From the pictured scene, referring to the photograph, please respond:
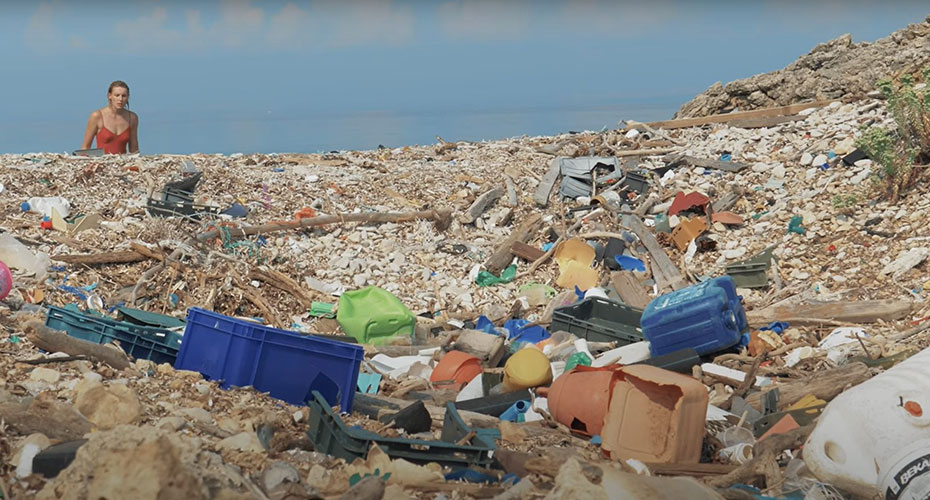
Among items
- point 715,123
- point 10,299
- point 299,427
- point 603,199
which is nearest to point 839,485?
point 299,427

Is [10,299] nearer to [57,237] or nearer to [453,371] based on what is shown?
[57,237]

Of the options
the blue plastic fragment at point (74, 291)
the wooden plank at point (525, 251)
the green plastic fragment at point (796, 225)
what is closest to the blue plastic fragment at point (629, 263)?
the wooden plank at point (525, 251)

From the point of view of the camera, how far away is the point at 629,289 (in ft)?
26.6

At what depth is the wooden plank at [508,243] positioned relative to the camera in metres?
9.02

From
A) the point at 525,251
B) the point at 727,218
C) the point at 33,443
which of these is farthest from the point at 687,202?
the point at 33,443

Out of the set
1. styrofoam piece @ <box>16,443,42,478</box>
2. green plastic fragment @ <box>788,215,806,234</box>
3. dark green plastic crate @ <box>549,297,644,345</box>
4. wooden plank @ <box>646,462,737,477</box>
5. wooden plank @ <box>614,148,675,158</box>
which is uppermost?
wooden plank @ <box>614,148,675,158</box>

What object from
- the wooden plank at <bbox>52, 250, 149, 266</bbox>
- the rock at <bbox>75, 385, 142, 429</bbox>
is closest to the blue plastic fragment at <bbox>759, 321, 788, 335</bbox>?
the rock at <bbox>75, 385, 142, 429</bbox>

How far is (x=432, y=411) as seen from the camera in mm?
4730

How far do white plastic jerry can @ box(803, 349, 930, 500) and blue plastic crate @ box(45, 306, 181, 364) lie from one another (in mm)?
3335

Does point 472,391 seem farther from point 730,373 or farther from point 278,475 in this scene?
point 278,475

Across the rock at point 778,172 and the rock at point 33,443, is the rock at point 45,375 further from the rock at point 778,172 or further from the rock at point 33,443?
the rock at point 778,172

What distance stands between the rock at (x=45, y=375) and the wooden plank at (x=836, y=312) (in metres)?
4.82

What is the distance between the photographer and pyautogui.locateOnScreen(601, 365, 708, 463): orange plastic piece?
4039 mm

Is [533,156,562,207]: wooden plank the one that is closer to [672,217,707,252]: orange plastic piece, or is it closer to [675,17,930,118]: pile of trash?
[672,217,707,252]: orange plastic piece
